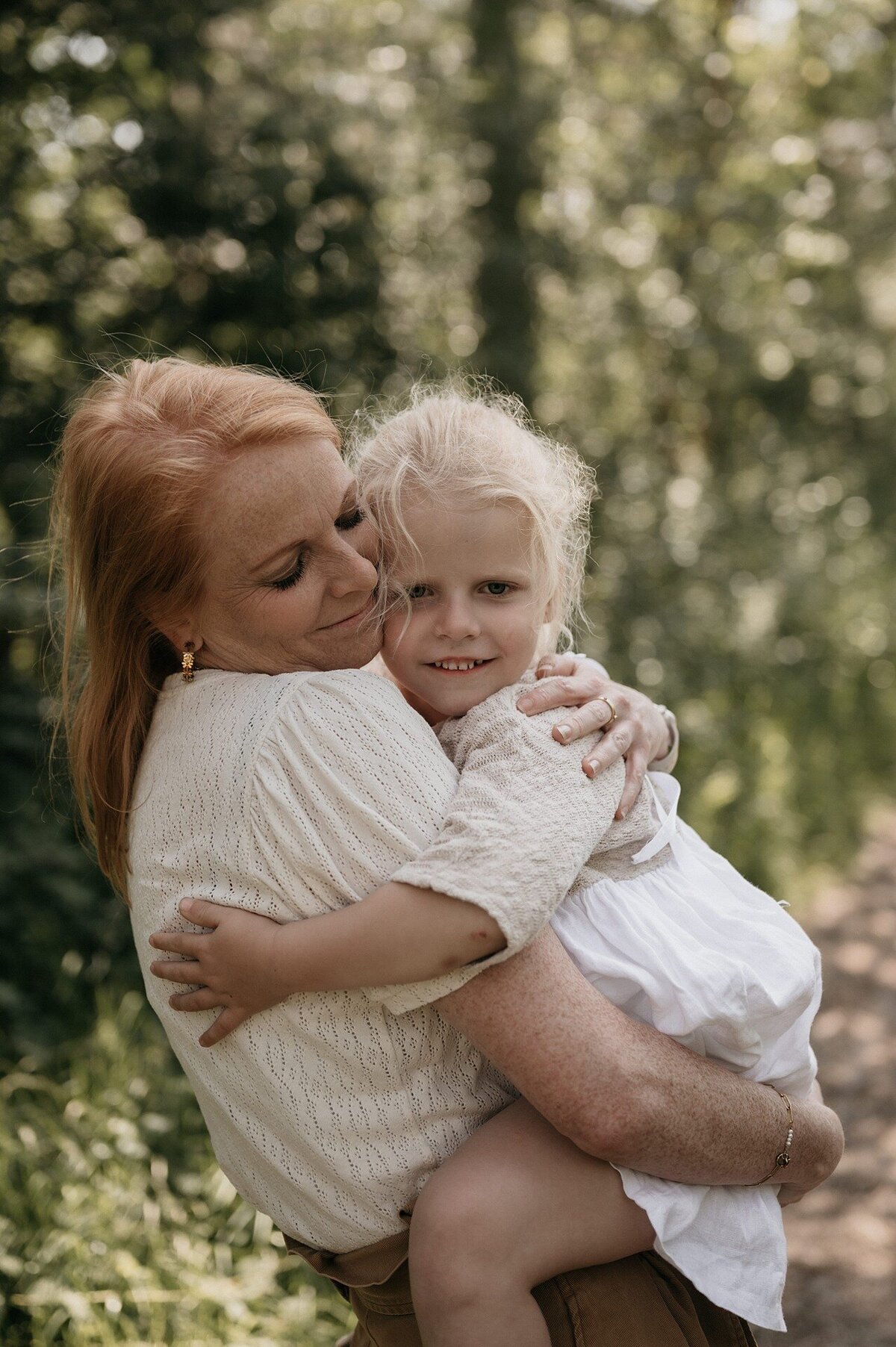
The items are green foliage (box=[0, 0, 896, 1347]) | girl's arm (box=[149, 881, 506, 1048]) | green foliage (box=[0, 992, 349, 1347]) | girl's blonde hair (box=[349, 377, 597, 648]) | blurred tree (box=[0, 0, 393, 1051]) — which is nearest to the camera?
girl's arm (box=[149, 881, 506, 1048])

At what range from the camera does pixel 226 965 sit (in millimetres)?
1554

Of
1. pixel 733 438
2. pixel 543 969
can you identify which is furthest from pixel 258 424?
pixel 733 438

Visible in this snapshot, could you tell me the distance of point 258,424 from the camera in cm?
171

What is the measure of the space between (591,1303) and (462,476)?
4.00 feet

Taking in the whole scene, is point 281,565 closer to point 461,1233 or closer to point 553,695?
point 553,695

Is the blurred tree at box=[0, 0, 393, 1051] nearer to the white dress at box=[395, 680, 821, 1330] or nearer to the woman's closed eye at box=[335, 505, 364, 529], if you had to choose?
the woman's closed eye at box=[335, 505, 364, 529]

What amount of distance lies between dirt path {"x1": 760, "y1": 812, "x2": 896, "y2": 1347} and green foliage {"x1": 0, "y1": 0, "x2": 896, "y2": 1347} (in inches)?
16.2

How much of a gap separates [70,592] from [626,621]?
4803 mm

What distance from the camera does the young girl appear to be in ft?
4.93

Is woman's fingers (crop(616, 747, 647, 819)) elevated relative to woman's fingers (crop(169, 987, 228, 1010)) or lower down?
elevated

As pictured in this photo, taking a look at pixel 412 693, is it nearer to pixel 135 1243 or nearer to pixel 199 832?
pixel 199 832

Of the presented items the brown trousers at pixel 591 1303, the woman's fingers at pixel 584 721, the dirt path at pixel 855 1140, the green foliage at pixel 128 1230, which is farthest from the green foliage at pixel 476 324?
the woman's fingers at pixel 584 721

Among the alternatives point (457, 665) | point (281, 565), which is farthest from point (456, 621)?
point (281, 565)

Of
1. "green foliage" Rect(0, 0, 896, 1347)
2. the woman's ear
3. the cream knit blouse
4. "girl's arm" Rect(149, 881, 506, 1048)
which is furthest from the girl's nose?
"green foliage" Rect(0, 0, 896, 1347)
